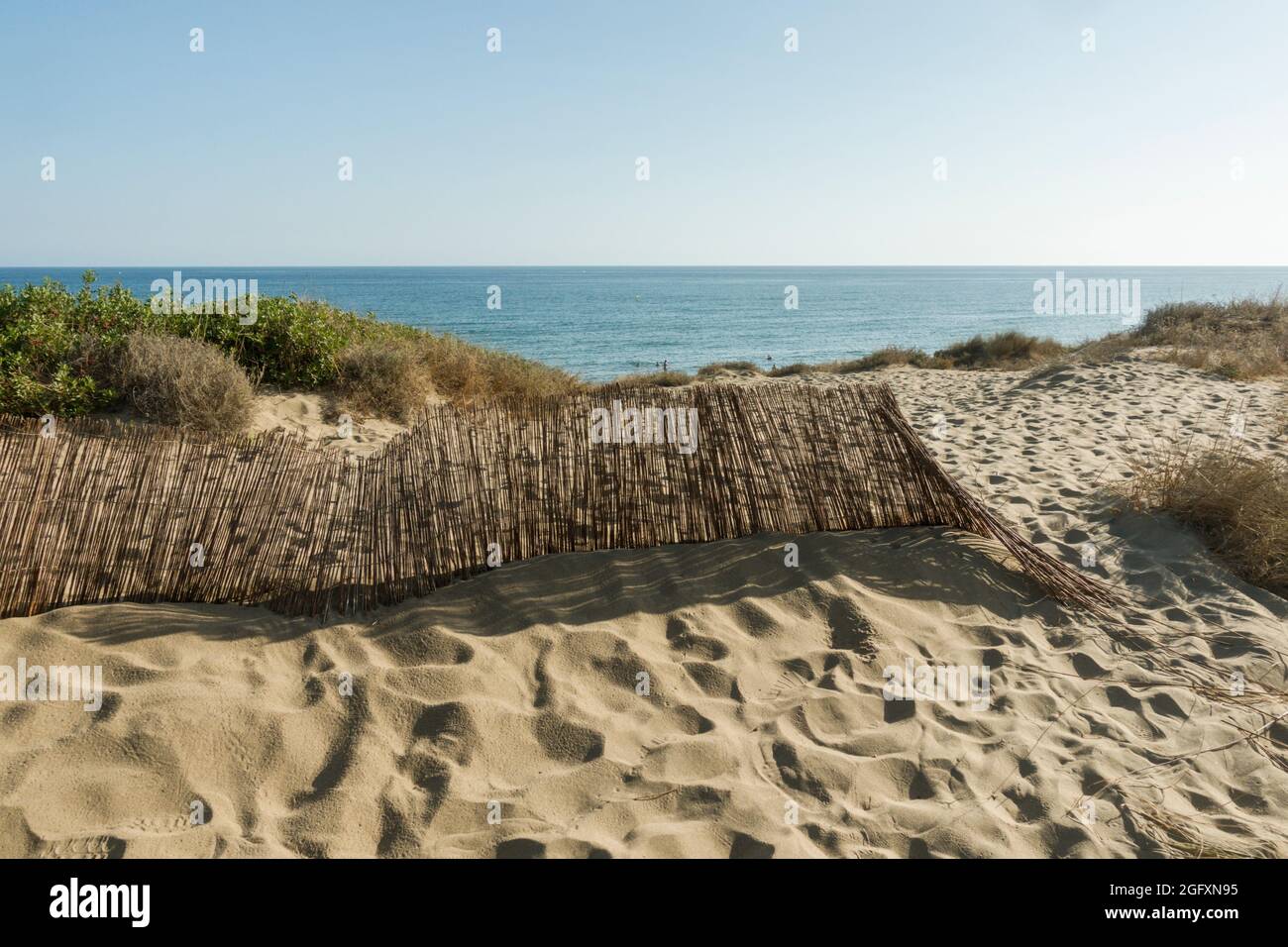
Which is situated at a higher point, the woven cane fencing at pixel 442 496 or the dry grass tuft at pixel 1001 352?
the dry grass tuft at pixel 1001 352

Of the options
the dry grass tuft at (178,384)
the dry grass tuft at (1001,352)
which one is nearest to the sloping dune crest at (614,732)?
the dry grass tuft at (178,384)

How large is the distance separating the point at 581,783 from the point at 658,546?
1.69m

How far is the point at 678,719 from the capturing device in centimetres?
312

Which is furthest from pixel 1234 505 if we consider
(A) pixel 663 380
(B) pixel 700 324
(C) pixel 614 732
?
(B) pixel 700 324

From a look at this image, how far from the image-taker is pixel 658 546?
4.24m

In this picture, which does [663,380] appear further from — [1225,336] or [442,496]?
[1225,336]

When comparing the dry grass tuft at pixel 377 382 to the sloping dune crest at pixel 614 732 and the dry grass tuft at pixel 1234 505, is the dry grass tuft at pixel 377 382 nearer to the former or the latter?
the sloping dune crest at pixel 614 732

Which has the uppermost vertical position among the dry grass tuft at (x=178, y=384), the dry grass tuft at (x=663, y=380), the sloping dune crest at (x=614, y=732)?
the dry grass tuft at (x=663, y=380)

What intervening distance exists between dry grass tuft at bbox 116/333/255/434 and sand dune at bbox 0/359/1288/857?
102 inches

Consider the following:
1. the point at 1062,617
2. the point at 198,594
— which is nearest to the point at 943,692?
the point at 1062,617

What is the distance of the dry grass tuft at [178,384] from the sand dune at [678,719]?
102 inches

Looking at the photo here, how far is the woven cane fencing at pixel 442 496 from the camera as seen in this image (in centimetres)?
364

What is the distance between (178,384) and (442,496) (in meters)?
2.95
